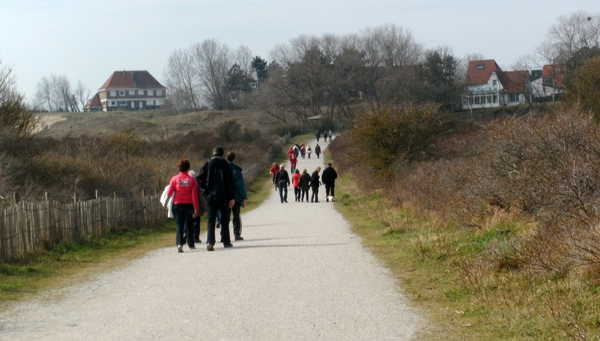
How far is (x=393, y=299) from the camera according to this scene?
807cm

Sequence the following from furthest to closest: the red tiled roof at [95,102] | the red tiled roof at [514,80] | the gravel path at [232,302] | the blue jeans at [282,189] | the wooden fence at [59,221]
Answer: the red tiled roof at [95,102] < the red tiled roof at [514,80] < the blue jeans at [282,189] < the wooden fence at [59,221] < the gravel path at [232,302]

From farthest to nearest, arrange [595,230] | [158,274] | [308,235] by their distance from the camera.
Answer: [308,235] → [158,274] → [595,230]

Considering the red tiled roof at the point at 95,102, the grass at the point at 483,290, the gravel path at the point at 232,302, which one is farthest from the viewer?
the red tiled roof at the point at 95,102

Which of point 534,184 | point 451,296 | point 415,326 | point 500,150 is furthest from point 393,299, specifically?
point 500,150

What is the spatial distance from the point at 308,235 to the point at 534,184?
5.68 metres

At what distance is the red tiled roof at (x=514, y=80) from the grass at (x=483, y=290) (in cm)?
7985

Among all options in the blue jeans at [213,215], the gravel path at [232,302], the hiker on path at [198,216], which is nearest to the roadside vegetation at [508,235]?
the gravel path at [232,302]

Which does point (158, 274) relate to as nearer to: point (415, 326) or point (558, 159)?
point (415, 326)

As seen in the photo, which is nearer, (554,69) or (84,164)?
(84,164)

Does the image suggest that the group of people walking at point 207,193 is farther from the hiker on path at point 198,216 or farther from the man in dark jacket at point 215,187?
the hiker on path at point 198,216

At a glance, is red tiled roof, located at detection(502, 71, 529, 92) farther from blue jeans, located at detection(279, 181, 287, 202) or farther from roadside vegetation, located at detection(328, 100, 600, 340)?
roadside vegetation, located at detection(328, 100, 600, 340)

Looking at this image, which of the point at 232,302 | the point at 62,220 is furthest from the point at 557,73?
the point at 232,302

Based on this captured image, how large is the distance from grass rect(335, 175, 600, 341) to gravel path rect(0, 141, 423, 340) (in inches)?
13.4

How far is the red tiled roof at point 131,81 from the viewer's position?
519 feet
